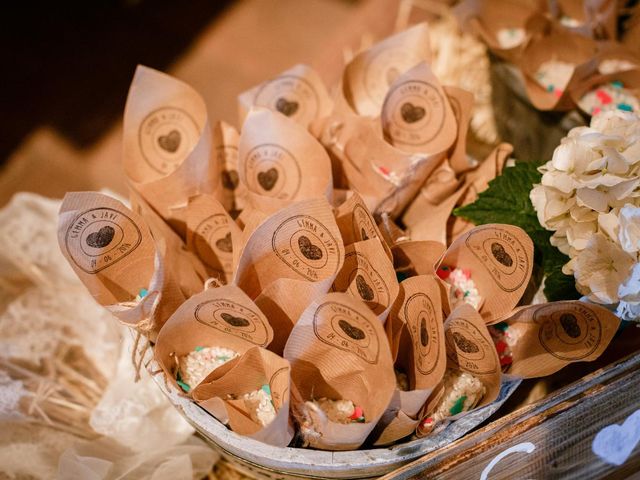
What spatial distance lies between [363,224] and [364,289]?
0.23 feet

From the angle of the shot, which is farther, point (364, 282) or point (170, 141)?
point (170, 141)

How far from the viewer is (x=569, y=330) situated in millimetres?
686

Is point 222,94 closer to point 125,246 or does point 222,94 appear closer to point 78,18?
point 78,18

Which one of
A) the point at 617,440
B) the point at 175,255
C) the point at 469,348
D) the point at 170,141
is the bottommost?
the point at 617,440

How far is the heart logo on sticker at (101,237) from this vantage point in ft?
2.18

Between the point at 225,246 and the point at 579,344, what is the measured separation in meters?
0.41

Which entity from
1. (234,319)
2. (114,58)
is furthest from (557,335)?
(114,58)

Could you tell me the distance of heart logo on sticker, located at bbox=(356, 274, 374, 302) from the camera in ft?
2.19

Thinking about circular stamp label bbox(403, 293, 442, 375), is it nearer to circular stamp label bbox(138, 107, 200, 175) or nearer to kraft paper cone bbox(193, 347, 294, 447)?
kraft paper cone bbox(193, 347, 294, 447)

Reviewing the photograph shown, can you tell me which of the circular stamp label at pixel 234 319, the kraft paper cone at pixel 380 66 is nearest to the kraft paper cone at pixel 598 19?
the kraft paper cone at pixel 380 66

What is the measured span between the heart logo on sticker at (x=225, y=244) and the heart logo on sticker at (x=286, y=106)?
0.68 ft

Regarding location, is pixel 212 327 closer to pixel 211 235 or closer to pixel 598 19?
pixel 211 235

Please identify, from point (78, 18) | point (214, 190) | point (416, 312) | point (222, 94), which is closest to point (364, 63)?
point (214, 190)

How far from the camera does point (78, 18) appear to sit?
1.75 metres
